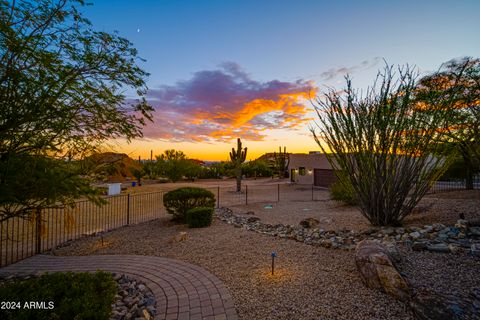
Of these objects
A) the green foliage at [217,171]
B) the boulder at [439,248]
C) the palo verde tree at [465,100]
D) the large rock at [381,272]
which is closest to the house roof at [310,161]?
the green foliage at [217,171]

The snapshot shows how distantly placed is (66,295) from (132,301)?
3.95ft

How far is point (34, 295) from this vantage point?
2.45 metres

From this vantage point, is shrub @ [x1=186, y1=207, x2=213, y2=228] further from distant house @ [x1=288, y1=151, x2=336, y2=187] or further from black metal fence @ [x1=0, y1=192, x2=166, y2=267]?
distant house @ [x1=288, y1=151, x2=336, y2=187]

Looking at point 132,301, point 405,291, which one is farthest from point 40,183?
point 405,291

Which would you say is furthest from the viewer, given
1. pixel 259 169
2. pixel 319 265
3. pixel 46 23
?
pixel 259 169

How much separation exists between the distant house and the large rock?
19711 millimetres

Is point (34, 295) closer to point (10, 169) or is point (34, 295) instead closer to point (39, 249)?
point (10, 169)

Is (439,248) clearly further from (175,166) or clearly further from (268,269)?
(175,166)

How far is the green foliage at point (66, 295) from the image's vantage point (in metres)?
2.23

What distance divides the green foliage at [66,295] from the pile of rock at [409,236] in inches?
188

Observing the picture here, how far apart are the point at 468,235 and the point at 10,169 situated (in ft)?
26.9

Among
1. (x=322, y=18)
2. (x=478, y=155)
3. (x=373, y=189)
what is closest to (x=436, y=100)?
(x=373, y=189)

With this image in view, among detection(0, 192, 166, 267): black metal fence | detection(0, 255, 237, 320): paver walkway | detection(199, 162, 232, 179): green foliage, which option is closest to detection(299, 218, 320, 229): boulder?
detection(0, 255, 237, 320): paver walkway

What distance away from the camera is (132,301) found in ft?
11.5
